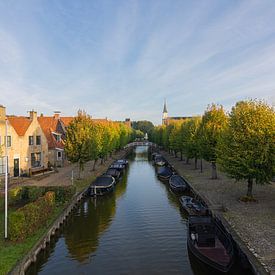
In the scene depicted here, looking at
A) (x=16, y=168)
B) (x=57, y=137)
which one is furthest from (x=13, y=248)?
(x=57, y=137)

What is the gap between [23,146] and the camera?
48.2 m

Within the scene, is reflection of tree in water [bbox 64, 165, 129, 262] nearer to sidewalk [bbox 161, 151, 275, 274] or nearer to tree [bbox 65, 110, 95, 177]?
tree [bbox 65, 110, 95, 177]

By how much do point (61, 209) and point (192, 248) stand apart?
14141mm

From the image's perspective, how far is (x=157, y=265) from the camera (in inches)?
792

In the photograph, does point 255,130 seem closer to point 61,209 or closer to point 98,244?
point 98,244

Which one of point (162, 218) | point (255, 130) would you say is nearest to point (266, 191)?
point (255, 130)

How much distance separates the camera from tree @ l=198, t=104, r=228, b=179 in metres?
42.3

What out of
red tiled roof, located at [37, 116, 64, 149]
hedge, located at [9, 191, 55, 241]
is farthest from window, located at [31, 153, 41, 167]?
hedge, located at [9, 191, 55, 241]

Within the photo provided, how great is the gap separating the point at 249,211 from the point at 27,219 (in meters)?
18.1

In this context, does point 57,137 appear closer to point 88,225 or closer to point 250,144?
point 88,225

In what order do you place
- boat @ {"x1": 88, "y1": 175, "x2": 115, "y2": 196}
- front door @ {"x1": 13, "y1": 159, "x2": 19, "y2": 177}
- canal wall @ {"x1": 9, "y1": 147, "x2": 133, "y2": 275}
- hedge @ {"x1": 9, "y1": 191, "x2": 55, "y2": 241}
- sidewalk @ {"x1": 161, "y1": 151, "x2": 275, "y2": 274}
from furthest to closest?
front door @ {"x1": 13, "y1": 159, "x2": 19, "y2": 177} < boat @ {"x1": 88, "y1": 175, "x2": 115, "y2": 196} < hedge @ {"x1": 9, "y1": 191, "x2": 55, "y2": 241} < sidewalk @ {"x1": 161, "y1": 151, "x2": 275, "y2": 274} < canal wall @ {"x1": 9, "y1": 147, "x2": 133, "y2": 275}

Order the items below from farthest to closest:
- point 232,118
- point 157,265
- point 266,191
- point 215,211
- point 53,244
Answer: point 266,191 < point 232,118 < point 215,211 < point 53,244 < point 157,265

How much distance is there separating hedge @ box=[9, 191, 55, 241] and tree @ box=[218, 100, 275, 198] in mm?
17416

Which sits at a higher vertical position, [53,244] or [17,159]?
[17,159]
